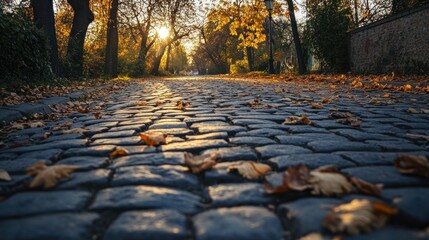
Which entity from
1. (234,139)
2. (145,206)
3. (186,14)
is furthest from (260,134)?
(186,14)

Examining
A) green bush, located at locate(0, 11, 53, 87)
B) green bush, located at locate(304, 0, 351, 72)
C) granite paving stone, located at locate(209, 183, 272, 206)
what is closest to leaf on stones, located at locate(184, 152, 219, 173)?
granite paving stone, located at locate(209, 183, 272, 206)

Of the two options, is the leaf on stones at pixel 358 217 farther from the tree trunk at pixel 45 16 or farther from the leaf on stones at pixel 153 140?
the tree trunk at pixel 45 16

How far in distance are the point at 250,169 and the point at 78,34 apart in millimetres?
15350

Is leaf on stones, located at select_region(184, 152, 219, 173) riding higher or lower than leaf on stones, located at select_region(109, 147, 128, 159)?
lower

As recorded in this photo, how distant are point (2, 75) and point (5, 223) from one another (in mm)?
7570

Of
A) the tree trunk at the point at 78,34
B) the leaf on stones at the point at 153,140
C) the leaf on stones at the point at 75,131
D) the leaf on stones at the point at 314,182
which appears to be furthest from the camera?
the tree trunk at the point at 78,34

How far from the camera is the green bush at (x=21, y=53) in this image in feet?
24.8

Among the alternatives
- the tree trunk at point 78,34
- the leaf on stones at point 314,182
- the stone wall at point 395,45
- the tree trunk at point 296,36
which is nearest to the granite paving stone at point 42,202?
the leaf on stones at point 314,182

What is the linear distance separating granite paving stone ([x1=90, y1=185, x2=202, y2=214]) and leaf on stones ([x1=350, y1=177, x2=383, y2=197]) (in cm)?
77

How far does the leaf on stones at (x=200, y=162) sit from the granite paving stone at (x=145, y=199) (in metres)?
0.33

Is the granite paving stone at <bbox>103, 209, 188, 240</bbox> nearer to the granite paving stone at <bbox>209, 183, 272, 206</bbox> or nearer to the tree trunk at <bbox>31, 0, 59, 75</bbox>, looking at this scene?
the granite paving stone at <bbox>209, 183, 272, 206</bbox>

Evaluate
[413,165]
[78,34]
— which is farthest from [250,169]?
[78,34]

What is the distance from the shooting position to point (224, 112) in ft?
15.6

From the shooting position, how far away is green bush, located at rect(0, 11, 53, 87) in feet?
24.8
